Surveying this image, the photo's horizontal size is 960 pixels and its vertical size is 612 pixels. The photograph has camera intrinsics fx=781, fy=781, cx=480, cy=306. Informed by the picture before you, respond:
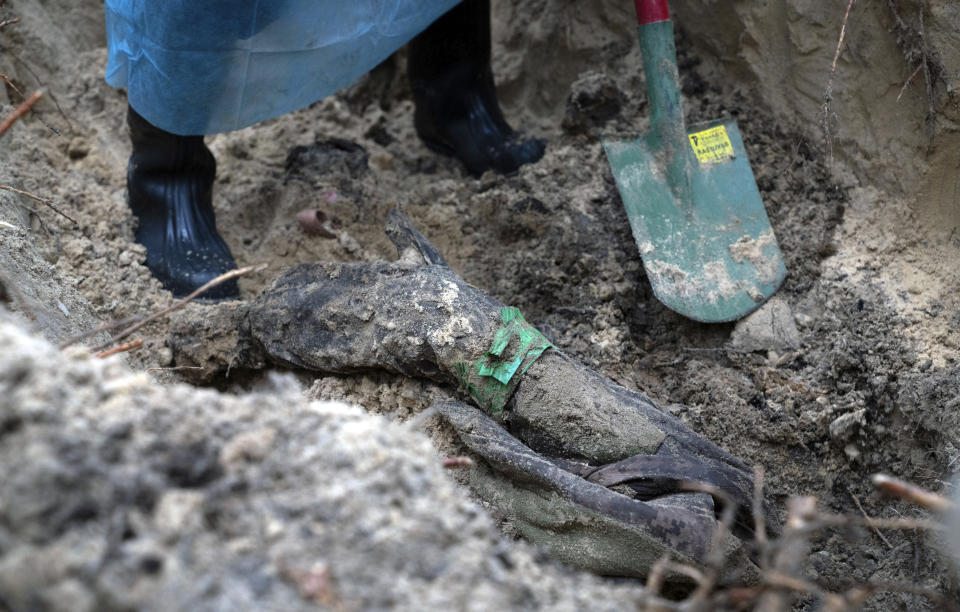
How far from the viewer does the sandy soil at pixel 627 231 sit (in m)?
1.80

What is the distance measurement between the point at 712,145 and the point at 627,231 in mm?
377

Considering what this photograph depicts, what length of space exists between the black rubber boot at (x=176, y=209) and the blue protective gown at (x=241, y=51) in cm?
17

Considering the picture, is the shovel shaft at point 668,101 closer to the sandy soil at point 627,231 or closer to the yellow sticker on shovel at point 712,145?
the yellow sticker on shovel at point 712,145

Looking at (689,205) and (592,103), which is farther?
(592,103)

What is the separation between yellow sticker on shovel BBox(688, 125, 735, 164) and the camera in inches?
90.8

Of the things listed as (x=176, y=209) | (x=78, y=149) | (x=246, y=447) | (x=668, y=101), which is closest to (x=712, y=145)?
(x=668, y=101)

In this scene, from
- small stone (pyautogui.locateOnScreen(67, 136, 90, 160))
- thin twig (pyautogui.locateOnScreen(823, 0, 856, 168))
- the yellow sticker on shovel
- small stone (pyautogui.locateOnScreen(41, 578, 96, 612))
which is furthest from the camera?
small stone (pyautogui.locateOnScreen(67, 136, 90, 160))

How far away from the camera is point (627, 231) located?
2266 mm

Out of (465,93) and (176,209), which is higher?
(465,93)

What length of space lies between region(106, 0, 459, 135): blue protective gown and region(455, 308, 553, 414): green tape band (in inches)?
38.1

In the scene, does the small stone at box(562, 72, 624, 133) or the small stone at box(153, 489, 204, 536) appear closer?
the small stone at box(153, 489, 204, 536)

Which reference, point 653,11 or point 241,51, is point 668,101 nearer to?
point 653,11

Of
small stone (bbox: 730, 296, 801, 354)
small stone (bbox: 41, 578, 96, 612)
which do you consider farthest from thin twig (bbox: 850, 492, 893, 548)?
small stone (bbox: 41, 578, 96, 612)

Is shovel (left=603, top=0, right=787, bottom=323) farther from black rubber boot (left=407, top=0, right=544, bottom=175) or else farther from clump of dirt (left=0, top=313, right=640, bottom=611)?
clump of dirt (left=0, top=313, right=640, bottom=611)
